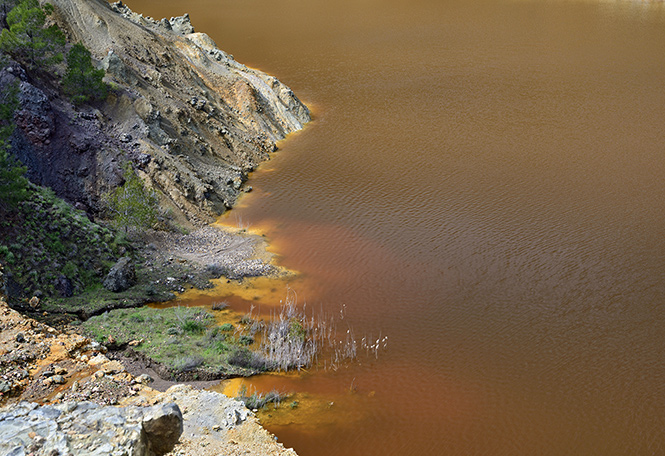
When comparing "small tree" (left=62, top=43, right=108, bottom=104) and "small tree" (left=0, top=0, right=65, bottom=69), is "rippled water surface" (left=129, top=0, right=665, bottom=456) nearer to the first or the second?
"small tree" (left=62, top=43, right=108, bottom=104)

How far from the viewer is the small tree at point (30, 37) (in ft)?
88.3

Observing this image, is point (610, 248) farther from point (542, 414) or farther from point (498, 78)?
point (498, 78)

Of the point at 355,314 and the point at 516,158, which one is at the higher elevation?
the point at 516,158

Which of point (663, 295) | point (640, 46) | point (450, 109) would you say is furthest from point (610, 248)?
point (640, 46)

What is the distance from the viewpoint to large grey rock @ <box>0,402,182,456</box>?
340 inches

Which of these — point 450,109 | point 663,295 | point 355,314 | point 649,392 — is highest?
point 450,109

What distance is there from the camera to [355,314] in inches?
832

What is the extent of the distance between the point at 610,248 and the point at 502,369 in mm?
9856

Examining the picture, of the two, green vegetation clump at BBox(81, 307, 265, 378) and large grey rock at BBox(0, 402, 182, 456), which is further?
green vegetation clump at BBox(81, 307, 265, 378)

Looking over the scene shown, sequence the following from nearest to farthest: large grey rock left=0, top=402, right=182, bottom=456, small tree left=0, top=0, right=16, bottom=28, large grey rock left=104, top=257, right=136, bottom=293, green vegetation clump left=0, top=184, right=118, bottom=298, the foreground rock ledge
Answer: large grey rock left=0, top=402, right=182, bottom=456 < the foreground rock ledge < green vegetation clump left=0, top=184, right=118, bottom=298 < large grey rock left=104, top=257, right=136, bottom=293 < small tree left=0, top=0, right=16, bottom=28

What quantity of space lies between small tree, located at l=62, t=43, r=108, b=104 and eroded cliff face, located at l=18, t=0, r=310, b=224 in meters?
0.97

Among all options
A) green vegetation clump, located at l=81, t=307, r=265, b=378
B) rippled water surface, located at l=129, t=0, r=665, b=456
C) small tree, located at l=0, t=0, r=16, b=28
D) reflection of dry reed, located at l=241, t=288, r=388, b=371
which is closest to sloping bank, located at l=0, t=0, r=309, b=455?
green vegetation clump, located at l=81, t=307, r=265, b=378

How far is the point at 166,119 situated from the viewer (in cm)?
3212

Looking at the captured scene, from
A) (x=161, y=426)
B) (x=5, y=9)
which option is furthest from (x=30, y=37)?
(x=161, y=426)
